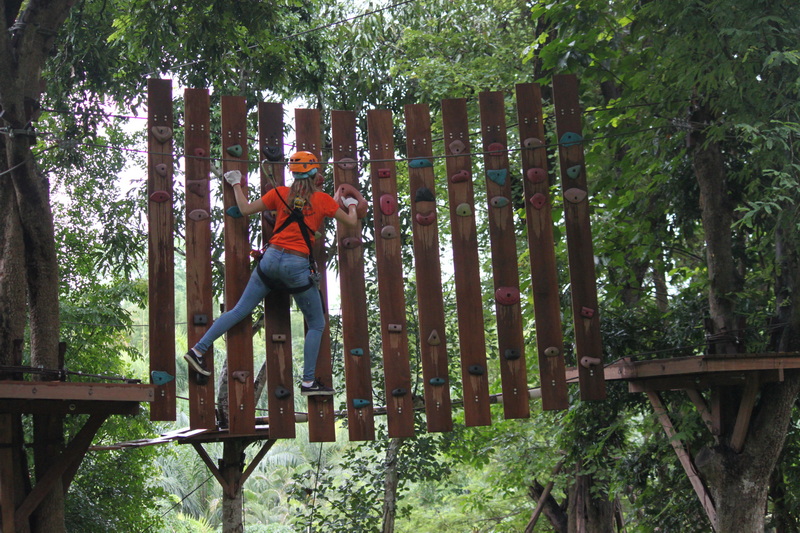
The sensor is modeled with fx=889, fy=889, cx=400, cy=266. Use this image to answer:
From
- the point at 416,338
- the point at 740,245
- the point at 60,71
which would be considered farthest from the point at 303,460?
the point at 740,245

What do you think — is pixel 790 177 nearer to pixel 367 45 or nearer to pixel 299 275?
pixel 299 275

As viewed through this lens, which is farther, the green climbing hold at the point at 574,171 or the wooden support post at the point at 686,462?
the wooden support post at the point at 686,462

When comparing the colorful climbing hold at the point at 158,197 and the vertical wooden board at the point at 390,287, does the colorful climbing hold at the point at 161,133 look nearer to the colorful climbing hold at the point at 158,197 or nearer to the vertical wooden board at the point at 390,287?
the colorful climbing hold at the point at 158,197

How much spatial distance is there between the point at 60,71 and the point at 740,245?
7.08 m

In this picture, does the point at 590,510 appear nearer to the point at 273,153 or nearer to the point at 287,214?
the point at 287,214

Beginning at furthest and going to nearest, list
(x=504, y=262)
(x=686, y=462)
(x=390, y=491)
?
1. (x=390, y=491)
2. (x=686, y=462)
3. (x=504, y=262)

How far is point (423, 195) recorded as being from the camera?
593 cm

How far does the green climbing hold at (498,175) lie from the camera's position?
5941mm

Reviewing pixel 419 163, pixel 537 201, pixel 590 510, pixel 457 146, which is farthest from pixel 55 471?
pixel 590 510

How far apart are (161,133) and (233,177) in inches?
22.1

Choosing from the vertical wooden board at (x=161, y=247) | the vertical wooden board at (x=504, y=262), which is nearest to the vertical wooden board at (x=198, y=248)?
the vertical wooden board at (x=161, y=247)

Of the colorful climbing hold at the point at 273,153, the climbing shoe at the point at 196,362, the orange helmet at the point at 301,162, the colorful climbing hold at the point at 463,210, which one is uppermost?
the colorful climbing hold at the point at 273,153

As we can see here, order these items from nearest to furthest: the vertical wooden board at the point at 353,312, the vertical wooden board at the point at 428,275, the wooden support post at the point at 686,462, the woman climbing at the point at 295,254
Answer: the woman climbing at the point at 295,254, the vertical wooden board at the point at 353,312, the vertical wooden board at the point at 428,275, the wooden support post at the point at 686,462

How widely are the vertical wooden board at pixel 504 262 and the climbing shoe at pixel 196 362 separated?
6.16 ft
